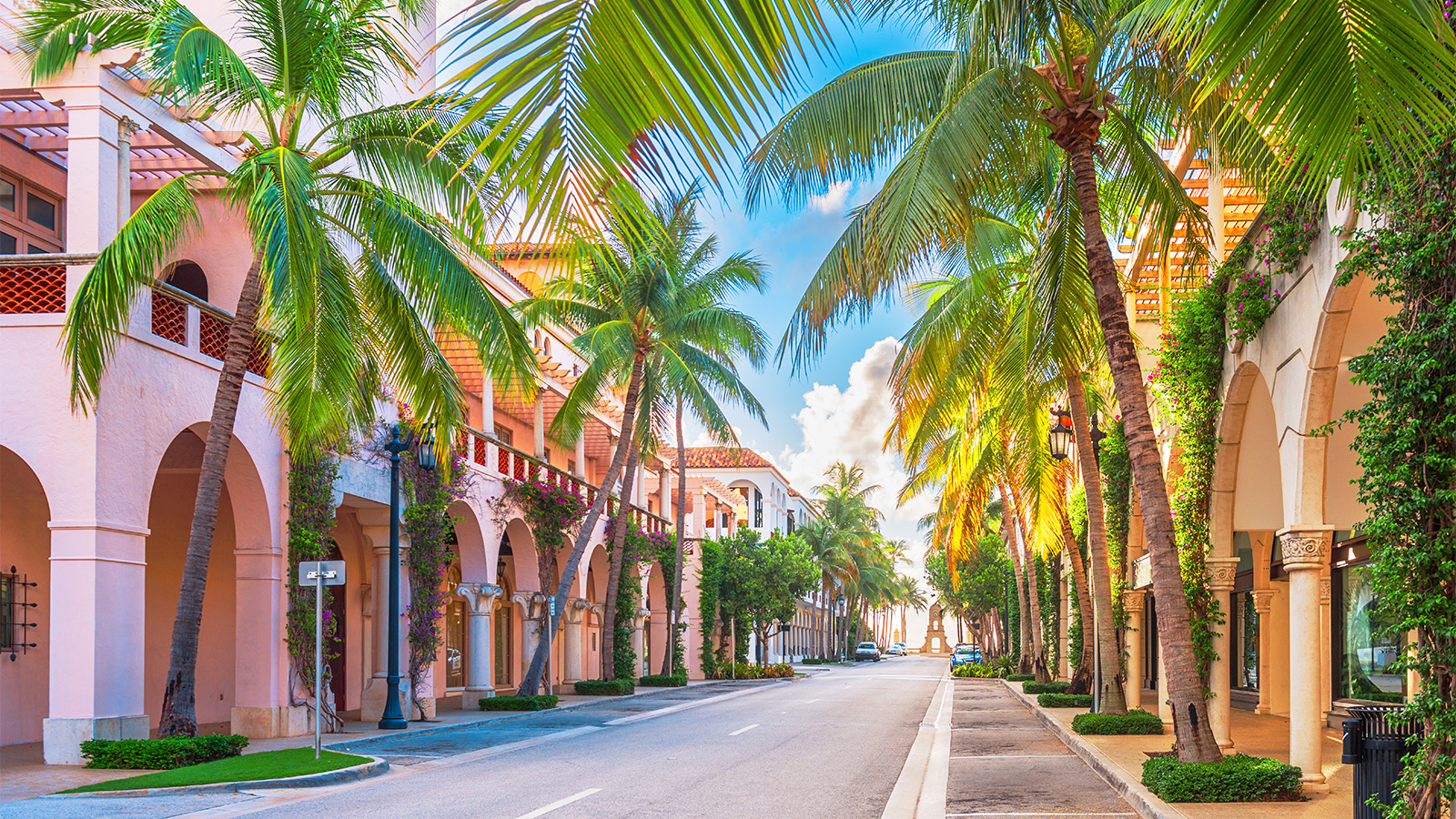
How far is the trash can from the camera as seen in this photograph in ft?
27.2

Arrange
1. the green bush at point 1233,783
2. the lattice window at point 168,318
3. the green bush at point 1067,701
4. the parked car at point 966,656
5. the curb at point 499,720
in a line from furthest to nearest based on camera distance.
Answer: the parked car at point 966,656, the green bush at point 1067,701, the curb at point 499,720, the lattice window at point 168,318, the green bush at point 1233,783

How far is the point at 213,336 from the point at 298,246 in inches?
233

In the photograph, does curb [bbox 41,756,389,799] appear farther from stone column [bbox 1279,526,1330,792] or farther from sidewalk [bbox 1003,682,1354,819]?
stone column [bbox 1279,526,1330,792]

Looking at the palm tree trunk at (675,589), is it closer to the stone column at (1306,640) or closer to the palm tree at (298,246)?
the palm tree at (298,246)

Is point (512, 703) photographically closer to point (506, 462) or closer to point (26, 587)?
point (506, 462)

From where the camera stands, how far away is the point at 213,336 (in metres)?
18.0

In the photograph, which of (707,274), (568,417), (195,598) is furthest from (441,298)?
(707,274)

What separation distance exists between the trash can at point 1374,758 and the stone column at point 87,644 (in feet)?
44.5

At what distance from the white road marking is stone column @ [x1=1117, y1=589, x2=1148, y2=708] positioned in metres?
11.6

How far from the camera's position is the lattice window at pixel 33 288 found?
604 inches

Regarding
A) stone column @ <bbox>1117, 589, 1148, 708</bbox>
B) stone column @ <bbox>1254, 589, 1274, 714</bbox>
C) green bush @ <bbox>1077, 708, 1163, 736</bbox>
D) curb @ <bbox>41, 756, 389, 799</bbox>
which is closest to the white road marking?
curb @ <bbox>41, 756, 389, 799</bbox>

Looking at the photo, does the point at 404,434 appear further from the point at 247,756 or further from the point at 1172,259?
the point at 1172,259

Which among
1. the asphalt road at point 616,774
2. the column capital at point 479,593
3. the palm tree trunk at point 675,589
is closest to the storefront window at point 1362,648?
the asphalt road at point 616,774

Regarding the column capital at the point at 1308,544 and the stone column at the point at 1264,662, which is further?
the stone column at the point at 1264,662
